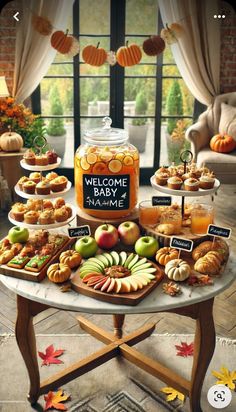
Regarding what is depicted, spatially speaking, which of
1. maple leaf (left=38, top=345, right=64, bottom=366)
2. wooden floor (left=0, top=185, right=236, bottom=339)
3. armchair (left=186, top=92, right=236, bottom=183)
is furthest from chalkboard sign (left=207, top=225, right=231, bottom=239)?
armchair (left=186, top=92, right=236, bottom=183)

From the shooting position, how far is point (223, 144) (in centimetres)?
508

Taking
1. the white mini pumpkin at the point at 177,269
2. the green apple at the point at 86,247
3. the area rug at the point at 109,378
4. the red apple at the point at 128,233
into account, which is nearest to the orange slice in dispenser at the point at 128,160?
the red apple at the point at 128,233

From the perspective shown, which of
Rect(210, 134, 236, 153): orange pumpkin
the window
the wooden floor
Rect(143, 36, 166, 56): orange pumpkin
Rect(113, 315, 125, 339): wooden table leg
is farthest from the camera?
the window

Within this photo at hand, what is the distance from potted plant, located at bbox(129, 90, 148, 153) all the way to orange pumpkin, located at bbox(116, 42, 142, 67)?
4.78ft

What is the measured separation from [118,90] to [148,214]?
351cm

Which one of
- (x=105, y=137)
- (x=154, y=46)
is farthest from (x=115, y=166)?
(x=154, y=46)

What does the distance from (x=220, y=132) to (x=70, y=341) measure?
326cm

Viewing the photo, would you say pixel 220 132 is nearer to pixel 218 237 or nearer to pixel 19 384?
pixel 218 237

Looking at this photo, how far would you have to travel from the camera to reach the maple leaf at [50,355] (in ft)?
8.64

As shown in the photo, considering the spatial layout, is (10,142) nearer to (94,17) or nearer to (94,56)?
(94,56)

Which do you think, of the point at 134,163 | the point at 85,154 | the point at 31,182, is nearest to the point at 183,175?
the point at 134,163

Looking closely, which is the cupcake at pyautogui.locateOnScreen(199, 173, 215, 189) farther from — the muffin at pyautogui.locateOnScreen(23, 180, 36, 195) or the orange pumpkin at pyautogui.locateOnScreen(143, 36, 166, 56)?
the orange pumpkin at pyautogui.locateOnScreen(143, 36, 166, 56)

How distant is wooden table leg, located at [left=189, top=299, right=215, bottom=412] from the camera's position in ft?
6.58

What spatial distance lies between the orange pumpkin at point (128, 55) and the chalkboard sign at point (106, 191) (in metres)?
1.99
